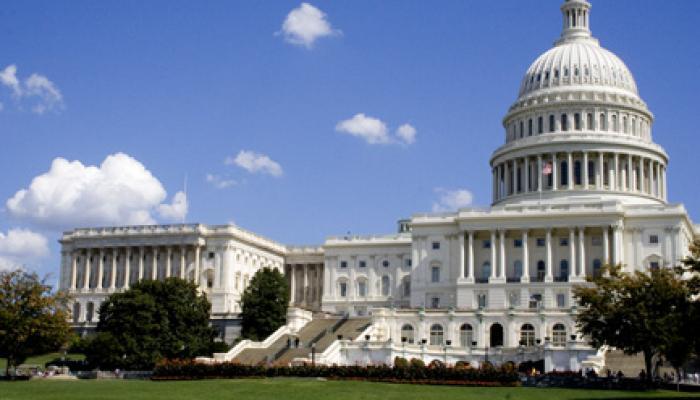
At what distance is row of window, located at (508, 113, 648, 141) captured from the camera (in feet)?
436

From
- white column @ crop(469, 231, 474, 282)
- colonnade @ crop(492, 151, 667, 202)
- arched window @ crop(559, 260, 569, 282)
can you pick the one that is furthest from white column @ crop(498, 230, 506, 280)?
colonnade @ crop(492, 151, 667, 202)

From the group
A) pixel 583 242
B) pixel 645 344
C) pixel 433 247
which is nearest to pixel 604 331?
pixel 645 344

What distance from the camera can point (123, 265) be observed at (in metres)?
147

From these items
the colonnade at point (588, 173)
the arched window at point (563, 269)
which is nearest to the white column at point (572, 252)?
the arched window at point (563, 269)

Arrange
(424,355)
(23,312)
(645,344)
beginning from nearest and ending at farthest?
1. (645,344)
2. (23,312)
3. (424,355)

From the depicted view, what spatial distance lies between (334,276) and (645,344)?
76.8 m

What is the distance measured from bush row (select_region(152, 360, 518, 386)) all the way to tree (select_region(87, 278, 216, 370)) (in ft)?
46.7

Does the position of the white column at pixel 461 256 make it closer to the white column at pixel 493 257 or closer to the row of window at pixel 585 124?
the white column at pixel 493 257

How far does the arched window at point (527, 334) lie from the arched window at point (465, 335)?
468cm

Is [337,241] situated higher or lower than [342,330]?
higher

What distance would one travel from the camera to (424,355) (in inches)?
3546

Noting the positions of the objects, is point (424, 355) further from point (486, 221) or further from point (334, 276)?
point (334, 276)

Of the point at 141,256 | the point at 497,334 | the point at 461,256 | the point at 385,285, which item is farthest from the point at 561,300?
the point at 141,256

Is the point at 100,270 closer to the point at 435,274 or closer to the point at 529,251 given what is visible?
the point at 435,274
